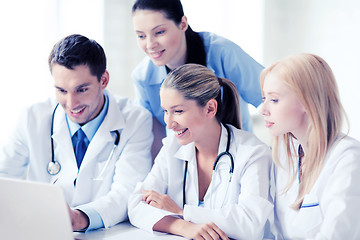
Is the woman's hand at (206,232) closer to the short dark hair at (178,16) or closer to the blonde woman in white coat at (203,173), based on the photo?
the blonde woman in white coat at (203,173)

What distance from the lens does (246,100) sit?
219cm

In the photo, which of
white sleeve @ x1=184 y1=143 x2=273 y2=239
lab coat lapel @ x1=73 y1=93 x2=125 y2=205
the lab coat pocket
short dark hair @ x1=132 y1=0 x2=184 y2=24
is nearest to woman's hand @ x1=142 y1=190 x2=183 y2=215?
white sleeve @ x1=184 y1=143 x2=273 y2=239

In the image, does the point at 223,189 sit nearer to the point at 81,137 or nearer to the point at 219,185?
the point at 219,185

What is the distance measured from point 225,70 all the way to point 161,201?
31.7 inches

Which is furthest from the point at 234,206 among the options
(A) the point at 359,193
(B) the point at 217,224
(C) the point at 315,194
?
(A) the point at 359,193

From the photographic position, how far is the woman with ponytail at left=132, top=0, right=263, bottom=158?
1920mm

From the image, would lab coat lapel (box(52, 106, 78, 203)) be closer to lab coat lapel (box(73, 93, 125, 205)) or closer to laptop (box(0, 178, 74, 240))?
lab coat lapel (box(73, 93, 125, 205))

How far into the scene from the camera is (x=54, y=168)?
6.01 ft

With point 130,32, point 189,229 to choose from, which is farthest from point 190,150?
point 130,32

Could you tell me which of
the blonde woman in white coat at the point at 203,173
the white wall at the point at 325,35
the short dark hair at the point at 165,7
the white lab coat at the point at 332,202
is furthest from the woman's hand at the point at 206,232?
the white wall at the point at 325,35

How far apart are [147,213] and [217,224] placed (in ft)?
0.81

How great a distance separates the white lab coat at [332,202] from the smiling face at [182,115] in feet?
1.22

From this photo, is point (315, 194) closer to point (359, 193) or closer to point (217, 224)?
point (359, 193)

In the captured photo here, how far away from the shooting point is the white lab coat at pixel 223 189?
1.43 m
